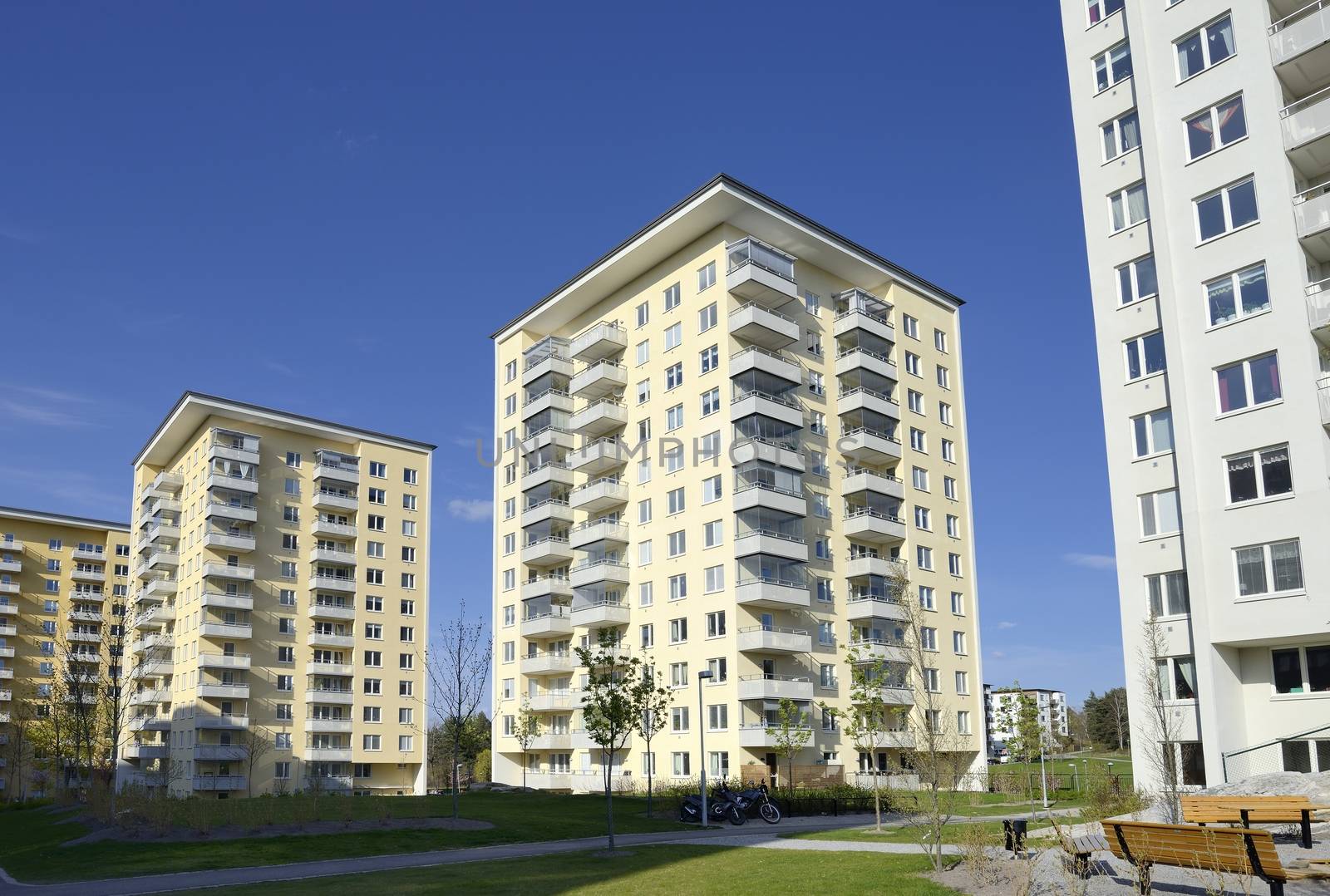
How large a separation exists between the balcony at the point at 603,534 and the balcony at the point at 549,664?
7400 millimetres

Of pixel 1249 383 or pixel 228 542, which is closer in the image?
pixel 1249 383

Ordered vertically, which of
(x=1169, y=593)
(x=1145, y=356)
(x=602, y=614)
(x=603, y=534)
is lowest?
(x=1169, y=593)

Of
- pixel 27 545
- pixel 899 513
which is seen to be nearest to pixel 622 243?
pixel 899 513

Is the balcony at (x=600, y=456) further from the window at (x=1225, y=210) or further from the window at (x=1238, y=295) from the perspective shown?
the window at (x=1238, y=295)

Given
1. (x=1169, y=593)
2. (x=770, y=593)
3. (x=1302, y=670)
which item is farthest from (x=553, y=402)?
(x=1302, y=670)

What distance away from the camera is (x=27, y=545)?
380 ft

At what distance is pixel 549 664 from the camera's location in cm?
6906

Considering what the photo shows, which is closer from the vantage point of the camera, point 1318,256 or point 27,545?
point 1318,256

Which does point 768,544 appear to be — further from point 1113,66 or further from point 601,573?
point 1113,66

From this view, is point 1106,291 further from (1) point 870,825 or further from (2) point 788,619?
(2) point 788,619

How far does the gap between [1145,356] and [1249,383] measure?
A: 458cm

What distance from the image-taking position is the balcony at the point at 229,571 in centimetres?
8269

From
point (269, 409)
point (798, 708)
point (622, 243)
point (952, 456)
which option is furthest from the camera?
point (269, 409)

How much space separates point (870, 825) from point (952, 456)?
40.8 metres
